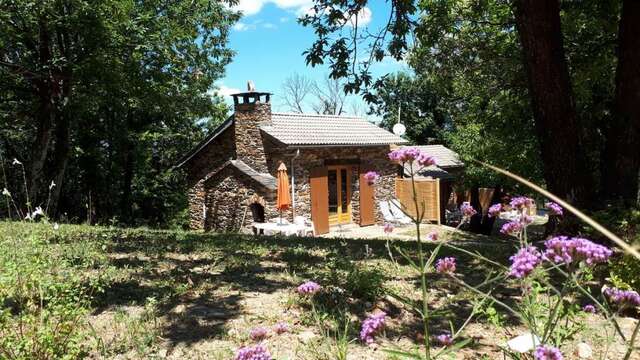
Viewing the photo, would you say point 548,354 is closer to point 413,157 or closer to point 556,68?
point 413,157

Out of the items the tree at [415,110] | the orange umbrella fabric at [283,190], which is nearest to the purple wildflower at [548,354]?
the orange umbrella fabric at [283,190]

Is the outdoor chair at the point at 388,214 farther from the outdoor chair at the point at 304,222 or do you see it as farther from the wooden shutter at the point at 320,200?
the outdoor chair at the point at 304,222

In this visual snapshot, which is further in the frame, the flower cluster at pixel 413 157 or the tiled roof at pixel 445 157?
the tiled roof at pixel 445 157

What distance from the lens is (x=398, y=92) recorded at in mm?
33844

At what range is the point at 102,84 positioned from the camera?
1336 cm

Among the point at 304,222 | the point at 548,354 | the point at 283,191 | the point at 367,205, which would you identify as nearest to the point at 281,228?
the point at 283,191

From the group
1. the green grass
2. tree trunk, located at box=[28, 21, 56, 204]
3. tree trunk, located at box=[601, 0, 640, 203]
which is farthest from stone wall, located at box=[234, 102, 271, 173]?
Result: tree trunk, located at box=[601, 0, 640, 203]

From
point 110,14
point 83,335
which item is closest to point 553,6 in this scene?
point 83,335

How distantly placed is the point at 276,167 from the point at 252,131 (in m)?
1.68

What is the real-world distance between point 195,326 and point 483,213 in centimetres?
1727

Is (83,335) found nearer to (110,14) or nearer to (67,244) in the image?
(67,244)

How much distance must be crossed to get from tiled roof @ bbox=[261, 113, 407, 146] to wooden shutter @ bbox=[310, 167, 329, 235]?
3.80 ft

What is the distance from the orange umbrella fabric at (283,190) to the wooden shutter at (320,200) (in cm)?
178

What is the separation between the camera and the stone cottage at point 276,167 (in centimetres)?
1714
